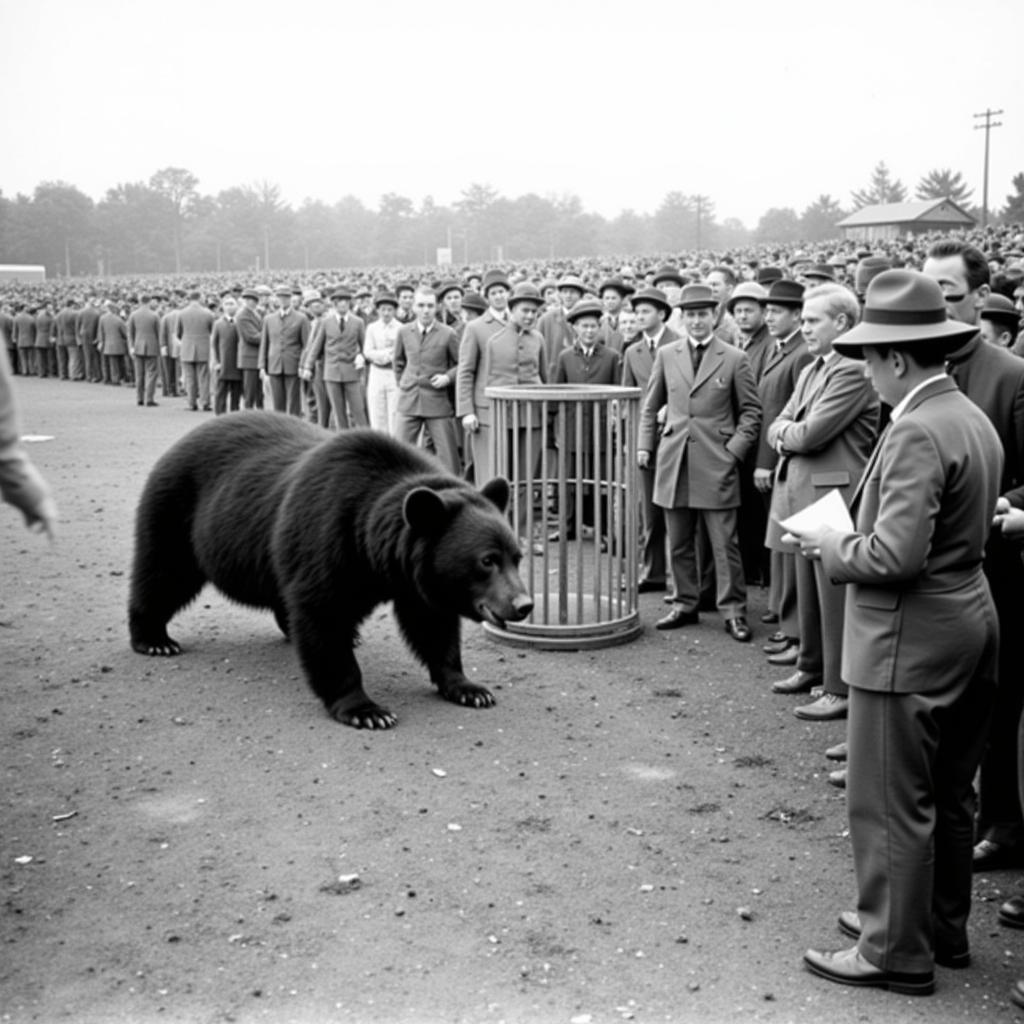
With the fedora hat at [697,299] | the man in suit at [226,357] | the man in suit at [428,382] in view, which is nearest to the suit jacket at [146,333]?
the man in suit at [226,357]

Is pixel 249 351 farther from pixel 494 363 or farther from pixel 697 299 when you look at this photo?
pixel 697 299

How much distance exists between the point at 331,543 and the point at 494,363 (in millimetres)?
5319

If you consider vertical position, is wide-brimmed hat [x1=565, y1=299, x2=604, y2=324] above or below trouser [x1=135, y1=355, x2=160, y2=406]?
above

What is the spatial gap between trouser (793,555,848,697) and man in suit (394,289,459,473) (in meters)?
6.31

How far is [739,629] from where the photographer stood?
8.09m

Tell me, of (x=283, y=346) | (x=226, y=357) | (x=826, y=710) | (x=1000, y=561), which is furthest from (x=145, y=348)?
(x=1000, y=561)

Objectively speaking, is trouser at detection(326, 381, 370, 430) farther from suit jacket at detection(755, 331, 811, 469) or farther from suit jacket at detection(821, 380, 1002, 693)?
suit jacket at detection(821, 380, 1002, 693)

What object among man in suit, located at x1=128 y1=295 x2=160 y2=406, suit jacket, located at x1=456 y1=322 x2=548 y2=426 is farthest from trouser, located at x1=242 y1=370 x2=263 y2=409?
suit jacket, located at x1=456 y1=322 x2=548 y2=426

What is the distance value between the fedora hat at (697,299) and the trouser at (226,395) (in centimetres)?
1518

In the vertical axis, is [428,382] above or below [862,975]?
above

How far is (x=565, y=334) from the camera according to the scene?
12734 mm

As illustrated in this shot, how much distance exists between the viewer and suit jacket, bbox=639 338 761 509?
26.6 ft

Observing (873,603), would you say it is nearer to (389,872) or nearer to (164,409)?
(389,872)

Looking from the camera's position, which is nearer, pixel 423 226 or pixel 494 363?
pixel 494 363
